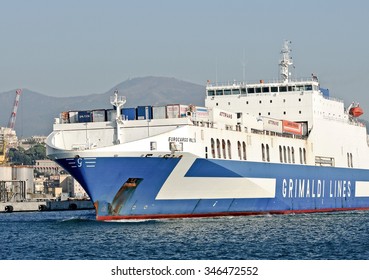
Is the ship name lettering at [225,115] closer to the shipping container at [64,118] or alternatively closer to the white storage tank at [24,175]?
the shipping container at [64,118]

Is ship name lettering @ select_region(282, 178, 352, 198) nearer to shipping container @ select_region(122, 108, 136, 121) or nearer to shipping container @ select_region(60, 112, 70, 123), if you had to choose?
shipping container @ select_region(122, 108, 136, 121)

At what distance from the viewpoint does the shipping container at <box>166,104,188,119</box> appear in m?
57.3

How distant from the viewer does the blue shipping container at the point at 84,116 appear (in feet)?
195

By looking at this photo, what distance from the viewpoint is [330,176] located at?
7606cm

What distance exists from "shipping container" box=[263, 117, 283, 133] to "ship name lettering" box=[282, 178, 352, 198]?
3.72 m

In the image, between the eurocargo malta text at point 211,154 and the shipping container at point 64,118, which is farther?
the shipping container at point 64,118

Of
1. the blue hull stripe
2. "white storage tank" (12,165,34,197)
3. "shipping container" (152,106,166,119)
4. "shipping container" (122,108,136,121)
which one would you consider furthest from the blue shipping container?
"white storage tank" (12,165,34,197)

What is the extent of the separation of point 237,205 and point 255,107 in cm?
1406

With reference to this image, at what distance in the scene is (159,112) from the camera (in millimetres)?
57688

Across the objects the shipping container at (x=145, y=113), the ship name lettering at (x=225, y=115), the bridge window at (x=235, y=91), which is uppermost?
the bridge window at (x=235, y=91)

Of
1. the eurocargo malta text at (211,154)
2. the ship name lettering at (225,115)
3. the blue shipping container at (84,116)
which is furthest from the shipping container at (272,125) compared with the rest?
the blue shipping container at (84,116)

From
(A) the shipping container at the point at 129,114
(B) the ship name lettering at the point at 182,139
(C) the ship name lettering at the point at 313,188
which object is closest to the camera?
(B) the ship name lettering at the point at 182,139

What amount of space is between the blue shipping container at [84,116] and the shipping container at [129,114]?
96.1 inches

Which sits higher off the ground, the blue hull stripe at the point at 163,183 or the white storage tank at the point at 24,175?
the white storage tank at the point at 24,175
